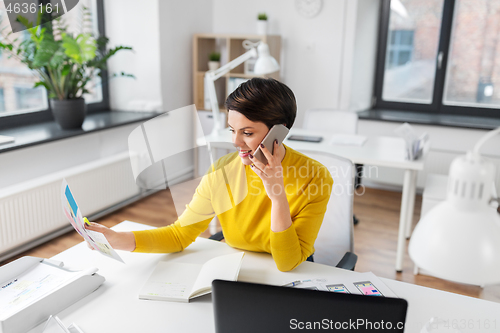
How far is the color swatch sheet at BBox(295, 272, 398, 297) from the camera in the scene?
1.17 m

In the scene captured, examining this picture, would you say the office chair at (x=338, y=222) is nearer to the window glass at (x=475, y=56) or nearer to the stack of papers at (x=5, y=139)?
the stack of papers at (x=5, y=139)

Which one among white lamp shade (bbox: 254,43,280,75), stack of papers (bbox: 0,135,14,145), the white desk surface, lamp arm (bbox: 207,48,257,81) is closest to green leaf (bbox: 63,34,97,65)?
stack of papers (bbox: 0,135,14,145)

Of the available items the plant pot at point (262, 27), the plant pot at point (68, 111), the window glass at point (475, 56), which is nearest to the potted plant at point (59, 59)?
the plant pot at point (68, 111)

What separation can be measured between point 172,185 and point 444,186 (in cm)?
213

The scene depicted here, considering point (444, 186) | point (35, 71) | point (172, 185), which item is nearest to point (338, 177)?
point (172, 185)

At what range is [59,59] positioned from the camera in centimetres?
275

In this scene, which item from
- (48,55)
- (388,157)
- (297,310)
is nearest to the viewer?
(297,310)

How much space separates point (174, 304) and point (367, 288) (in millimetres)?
531

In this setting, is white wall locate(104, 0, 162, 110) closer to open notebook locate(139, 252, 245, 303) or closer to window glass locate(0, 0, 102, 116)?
window glass locate(0, 0, 102, 116)

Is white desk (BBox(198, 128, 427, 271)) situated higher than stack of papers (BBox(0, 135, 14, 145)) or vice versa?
stack of papers (BBox(0, 135, 14, 145))

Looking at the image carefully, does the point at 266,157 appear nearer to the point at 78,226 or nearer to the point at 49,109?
the point at 78,226

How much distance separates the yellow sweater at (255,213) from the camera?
4.19 feet

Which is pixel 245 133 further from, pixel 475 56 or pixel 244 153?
pixel 475 56

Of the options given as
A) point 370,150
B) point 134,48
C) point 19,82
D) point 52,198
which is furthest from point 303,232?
point 134,48
